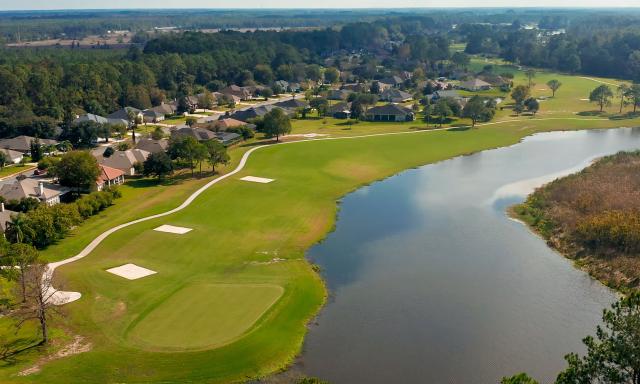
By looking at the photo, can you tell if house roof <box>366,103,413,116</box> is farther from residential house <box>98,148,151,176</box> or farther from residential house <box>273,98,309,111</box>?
residential house <box>98,148,151,176</box>

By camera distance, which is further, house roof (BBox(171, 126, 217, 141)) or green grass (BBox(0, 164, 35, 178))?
house roof (BBox(171, 126, 217, 141))

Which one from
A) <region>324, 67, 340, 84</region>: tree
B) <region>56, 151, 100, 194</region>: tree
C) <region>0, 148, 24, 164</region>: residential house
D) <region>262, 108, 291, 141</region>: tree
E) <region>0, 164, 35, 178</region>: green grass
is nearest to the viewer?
<region>56, 151, 100, 194</region>: tree

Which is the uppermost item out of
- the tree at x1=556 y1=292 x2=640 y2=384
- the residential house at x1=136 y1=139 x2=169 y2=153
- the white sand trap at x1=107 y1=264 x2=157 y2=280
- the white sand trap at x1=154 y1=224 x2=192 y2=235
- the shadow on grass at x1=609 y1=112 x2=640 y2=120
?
the tree at x1=556 y1=292 x2=640 y2=384

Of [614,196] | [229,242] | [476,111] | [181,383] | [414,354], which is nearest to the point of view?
[181,383]

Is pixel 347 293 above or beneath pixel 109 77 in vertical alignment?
beneath

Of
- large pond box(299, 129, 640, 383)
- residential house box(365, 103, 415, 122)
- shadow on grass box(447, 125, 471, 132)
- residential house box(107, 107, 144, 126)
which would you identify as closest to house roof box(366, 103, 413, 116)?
residential house box(365, 103, 415, 122)

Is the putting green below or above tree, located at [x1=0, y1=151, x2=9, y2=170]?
below

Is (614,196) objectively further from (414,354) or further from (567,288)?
(414,354)

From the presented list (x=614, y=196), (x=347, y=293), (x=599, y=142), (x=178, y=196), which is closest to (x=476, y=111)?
(x=599, y=142)
